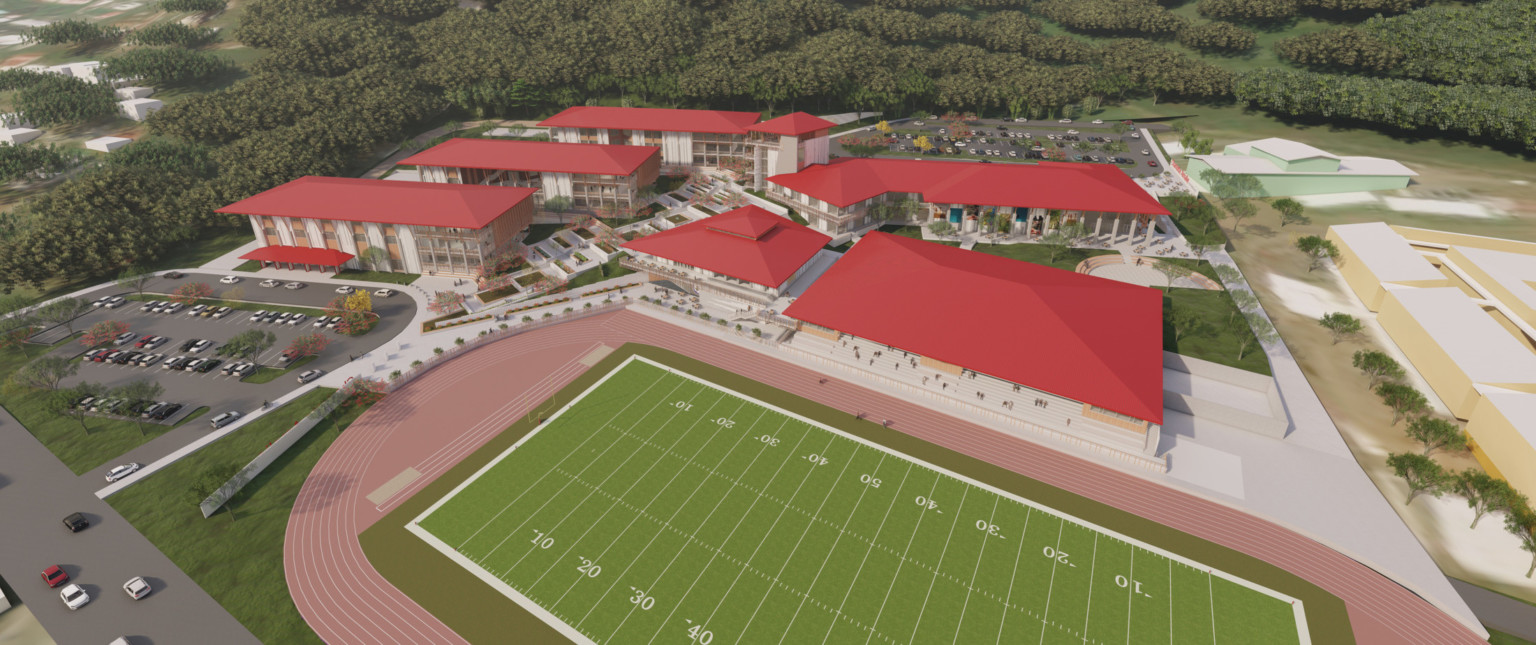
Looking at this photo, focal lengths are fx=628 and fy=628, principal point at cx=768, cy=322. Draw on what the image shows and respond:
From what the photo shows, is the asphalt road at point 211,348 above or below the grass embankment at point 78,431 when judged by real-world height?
above

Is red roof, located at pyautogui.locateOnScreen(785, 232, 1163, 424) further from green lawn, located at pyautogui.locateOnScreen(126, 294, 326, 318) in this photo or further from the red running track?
green lawn, located at pyautogui.locateOnScreen(126, 294, 326, 318)

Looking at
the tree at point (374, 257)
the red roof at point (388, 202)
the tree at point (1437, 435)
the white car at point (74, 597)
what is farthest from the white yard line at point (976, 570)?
the tree at point (374, 257)

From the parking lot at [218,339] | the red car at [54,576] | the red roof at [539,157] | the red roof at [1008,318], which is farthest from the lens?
the red roof at [539,157]

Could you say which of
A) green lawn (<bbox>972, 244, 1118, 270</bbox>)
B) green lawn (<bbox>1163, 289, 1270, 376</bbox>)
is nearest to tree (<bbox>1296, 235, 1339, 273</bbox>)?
green lawn (<bbox>1163, 289, 1270, 376</bbox>)

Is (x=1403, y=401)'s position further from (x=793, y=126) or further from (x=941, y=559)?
(x=793, y=126)

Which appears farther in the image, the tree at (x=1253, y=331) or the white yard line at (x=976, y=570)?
the tree at (x=1253, y=331)

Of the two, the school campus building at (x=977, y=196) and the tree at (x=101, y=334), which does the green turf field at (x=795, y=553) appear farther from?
the tree at (x=101, y=334)
